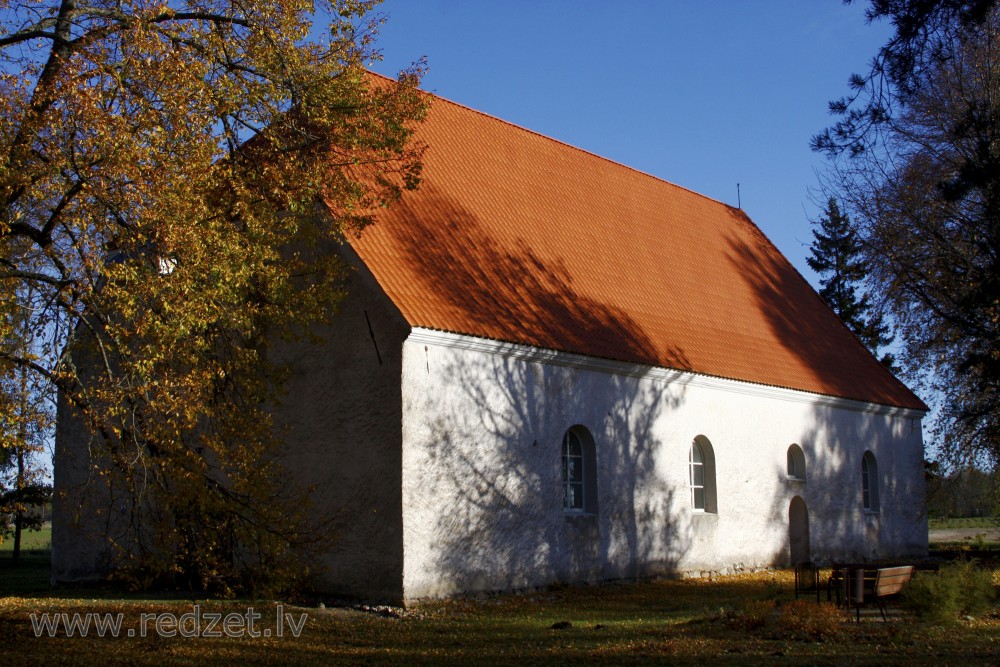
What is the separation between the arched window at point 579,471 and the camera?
1620 cm

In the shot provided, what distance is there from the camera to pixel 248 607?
12766 millimetres

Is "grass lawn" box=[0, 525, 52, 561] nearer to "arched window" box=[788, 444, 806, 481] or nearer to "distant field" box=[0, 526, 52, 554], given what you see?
"distant field" box=[0, 526, 52, 554]

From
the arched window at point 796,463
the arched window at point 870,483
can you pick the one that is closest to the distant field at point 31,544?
the arched window at point 796,463

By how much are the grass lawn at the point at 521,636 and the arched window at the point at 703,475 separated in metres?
4.77

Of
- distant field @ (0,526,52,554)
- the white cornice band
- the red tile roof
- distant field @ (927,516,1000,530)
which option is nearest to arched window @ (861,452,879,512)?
the white cornice band

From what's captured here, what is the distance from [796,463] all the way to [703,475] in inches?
136

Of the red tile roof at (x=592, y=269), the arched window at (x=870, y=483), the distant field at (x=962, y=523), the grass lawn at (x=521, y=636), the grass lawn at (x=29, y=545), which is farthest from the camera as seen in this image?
the distant field at (x=962, y=523)

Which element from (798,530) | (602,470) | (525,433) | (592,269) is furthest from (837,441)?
(525,433)

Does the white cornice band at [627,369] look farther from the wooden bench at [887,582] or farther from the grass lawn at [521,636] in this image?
the wooden bench at [887,582]

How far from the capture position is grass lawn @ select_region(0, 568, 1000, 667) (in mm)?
9688

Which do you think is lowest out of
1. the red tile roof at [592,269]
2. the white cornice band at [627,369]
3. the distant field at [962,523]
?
the distant field at [962,523]

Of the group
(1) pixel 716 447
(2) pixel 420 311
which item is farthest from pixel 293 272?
(1) pixel 716 447

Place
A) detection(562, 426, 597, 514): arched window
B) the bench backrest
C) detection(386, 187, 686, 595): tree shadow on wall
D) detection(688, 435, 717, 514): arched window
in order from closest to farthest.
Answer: the bench backrest → detection(386, 187, 686, 595): tree shadow on wall → detection(562, 426, 597, 514): arched window → detection(688, 435, 717, 514): arched window

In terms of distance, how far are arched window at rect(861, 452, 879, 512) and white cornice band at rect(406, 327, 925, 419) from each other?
1247 mm
